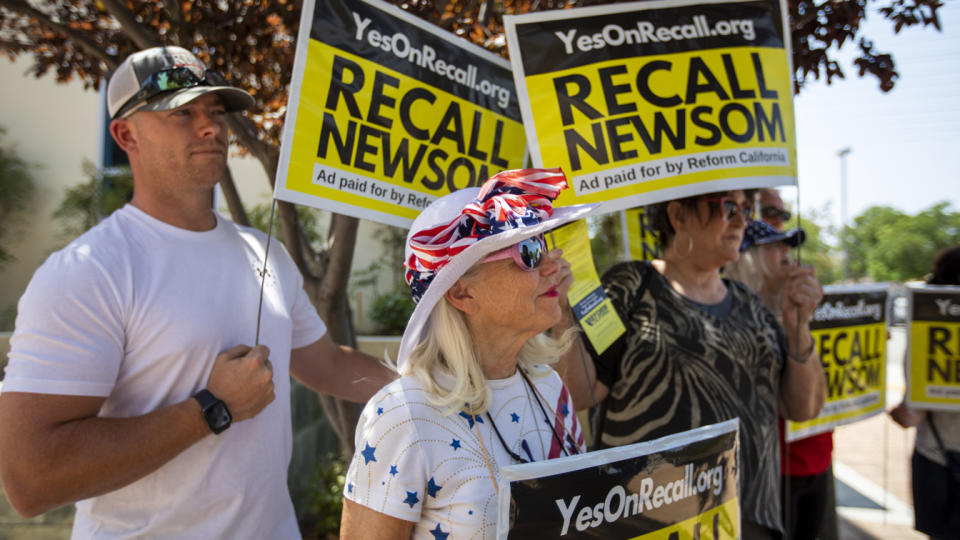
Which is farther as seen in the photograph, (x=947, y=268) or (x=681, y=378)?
(x=947, y=268)

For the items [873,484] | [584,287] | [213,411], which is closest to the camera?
[213,411]

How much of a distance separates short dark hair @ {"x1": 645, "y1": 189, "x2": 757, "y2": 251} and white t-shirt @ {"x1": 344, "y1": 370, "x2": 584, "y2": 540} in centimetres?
139

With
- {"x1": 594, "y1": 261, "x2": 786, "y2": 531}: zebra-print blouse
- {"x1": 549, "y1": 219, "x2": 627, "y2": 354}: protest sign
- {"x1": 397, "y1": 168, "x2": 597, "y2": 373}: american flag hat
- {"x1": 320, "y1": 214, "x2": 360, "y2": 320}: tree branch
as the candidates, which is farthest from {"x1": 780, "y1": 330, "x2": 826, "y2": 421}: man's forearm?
{"x1": 320, "y1": 214, "x2": 360, "y2": 320}: tree branch

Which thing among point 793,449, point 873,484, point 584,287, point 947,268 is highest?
point 947,268

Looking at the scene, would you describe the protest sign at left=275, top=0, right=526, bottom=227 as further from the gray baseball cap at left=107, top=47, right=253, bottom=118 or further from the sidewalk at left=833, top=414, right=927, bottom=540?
the sidewalk at left=833, top=414, right=927, bottom=540

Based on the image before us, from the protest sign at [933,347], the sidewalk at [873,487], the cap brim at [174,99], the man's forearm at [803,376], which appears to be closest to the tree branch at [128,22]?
the cap brim at [174,99]

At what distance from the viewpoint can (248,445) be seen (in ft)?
5.96

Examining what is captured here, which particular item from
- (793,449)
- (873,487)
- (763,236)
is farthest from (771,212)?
(873,487)

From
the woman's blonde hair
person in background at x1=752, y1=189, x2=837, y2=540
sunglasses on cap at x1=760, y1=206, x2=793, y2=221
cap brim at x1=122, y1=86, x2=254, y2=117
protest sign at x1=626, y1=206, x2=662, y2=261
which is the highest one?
cap brim at x1=122, y1=86, x2=254, y2=117

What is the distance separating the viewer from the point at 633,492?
1392 mm

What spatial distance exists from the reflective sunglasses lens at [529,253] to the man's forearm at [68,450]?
960 millimetres

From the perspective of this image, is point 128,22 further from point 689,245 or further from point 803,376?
point 803,376

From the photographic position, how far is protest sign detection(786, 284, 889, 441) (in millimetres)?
3496

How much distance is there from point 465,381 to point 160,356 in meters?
0.83
